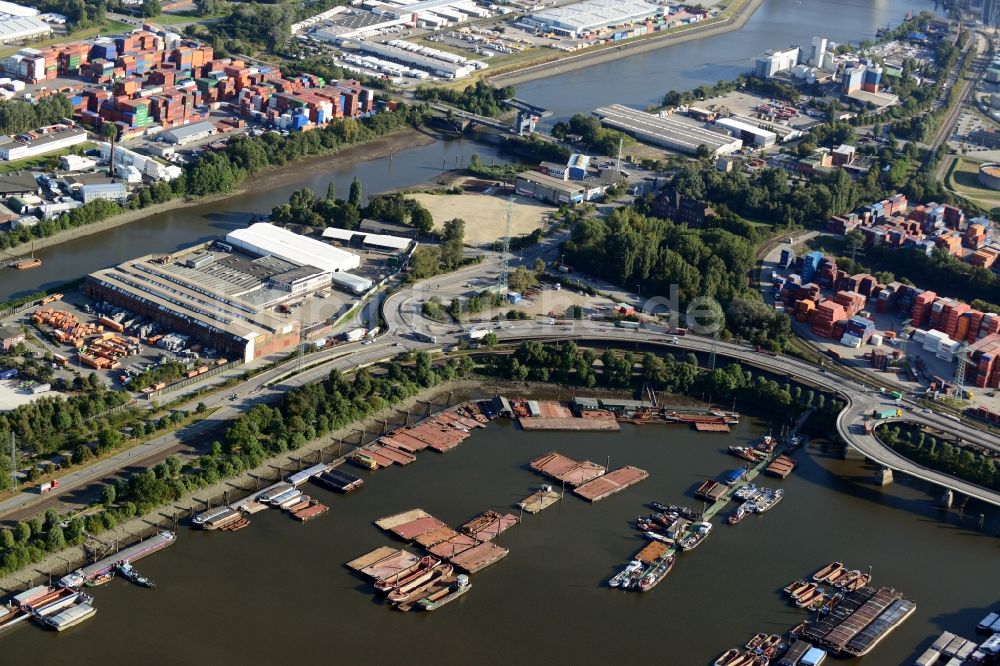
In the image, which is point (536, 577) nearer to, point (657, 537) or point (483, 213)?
point (657, 537)

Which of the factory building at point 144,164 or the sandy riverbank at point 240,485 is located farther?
the factory building at point 144,164

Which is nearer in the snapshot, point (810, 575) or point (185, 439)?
point (810, 575)

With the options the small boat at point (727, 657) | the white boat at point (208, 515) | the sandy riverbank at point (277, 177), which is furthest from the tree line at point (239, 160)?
the small boat at point (727, 657)

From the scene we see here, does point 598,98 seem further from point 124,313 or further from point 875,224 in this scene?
point 124,313

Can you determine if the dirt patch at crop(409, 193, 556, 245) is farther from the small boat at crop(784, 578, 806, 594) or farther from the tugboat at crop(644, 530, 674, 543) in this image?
the small boat at crop(784, 578, 806, 594)

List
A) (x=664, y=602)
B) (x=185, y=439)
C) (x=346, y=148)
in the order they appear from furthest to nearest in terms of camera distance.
Result: 1. (x=346, y=148)
2. (x=185, y=439)
3. (x=664, y=602)

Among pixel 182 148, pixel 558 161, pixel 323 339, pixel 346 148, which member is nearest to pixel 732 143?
pixel 558 161

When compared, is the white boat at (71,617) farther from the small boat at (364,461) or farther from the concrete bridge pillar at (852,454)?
the concrete bridge pillar at (852,454)
